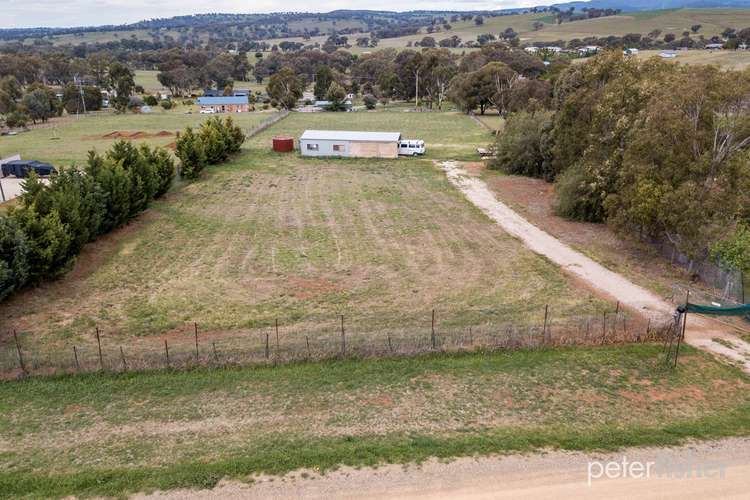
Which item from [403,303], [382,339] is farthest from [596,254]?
[382,339]

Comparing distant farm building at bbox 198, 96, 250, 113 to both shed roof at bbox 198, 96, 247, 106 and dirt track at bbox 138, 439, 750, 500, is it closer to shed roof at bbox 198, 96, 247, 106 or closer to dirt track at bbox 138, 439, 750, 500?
shed roof at bbox 198, 96, 247, 106

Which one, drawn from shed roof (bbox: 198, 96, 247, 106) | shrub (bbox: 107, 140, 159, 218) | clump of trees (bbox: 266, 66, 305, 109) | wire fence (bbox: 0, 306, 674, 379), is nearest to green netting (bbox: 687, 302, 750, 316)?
wire fence (bbox: 0, 306, 674, 379)

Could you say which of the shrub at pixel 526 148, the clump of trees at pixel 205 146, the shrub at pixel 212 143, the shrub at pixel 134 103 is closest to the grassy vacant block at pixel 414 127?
the shrub at pixel 526 148

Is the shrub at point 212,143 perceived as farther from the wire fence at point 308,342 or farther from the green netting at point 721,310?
the green netting at point 721,310

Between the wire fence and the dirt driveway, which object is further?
the dirt driveway

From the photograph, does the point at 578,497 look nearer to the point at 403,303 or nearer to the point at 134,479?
the point at 134,479

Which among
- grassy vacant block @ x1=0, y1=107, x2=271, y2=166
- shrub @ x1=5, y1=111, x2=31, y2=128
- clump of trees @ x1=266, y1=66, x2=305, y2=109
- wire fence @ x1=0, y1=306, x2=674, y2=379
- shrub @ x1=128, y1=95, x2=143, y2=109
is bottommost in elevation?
wire fence @ x1=0, y1=306, x2=674, y2=379

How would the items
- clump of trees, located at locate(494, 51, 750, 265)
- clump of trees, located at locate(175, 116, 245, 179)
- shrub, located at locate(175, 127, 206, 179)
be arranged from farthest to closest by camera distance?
clump of trees, located at locate(175, 116, 245, 179) → shrub, located at locate(175, 127, 206, 179) → clump of trees, located at locate(494, 51, 750, 265)
